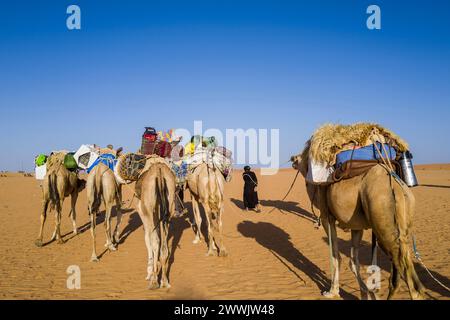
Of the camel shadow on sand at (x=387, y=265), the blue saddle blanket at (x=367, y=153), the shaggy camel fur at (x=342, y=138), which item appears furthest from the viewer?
the camel shadow on sand at (x=387, y=265)

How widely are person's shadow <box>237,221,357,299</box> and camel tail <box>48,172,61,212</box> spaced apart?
6.80m

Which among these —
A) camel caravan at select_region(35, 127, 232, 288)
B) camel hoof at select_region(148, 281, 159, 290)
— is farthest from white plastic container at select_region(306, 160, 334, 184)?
camel hoof at select_region(148, 281, 159, 290)

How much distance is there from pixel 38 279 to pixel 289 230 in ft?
29.0

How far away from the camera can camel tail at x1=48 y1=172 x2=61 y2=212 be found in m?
11.0

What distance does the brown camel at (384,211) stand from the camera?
15.3ft

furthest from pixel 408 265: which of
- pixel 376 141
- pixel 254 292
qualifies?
pixel 254 292

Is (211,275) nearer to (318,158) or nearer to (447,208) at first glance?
(318,158)

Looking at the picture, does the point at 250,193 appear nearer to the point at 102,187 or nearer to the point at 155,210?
the point at 102,187

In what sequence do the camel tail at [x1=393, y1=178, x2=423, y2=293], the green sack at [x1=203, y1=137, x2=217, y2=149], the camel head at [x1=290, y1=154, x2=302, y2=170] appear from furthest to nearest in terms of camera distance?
1. the green sack at [x1=203, y1=137, x2=217, y2=149]
2. the camel head at [x1=290, y1=154, x2=302, y2=170]
3. the camel tail at [x1=393, y1=178, x2=423, y2=293]

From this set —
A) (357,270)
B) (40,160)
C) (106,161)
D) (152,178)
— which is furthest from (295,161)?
(40,160)

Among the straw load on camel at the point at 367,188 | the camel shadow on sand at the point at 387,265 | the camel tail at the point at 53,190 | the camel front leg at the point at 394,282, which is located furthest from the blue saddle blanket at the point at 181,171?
the camel front leg at the point at 394,282

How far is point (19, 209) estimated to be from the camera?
2039 cm

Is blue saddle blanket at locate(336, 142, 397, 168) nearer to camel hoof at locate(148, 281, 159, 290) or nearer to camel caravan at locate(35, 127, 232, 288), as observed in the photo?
camel caravan at locate(35, 127, 232, 288)

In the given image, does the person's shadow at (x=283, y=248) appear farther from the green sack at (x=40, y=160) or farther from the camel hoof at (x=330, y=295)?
the green sack at (x=40, y=160)
